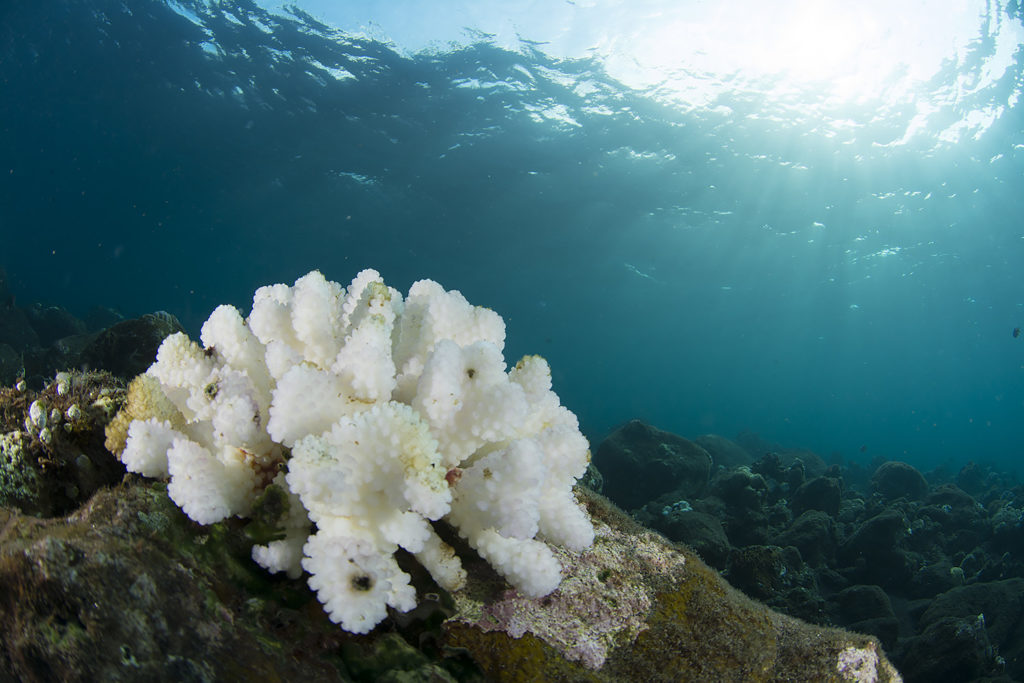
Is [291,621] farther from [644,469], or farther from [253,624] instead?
[644,469]

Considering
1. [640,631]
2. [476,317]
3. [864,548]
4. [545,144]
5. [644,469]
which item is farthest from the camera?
[545,144]

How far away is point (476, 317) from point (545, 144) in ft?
84.1

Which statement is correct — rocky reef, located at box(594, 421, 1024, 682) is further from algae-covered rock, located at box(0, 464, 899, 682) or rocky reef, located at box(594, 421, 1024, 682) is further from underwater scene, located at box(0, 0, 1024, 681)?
algae-covered rock, located at box(0, 464, 899, 682)

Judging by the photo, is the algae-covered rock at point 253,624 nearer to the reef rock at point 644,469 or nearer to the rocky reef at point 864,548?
the rocky reef at point 864,548

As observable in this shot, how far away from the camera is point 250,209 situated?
3847 cm

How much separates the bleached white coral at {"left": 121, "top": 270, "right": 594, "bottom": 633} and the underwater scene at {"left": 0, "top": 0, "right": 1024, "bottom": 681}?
14 millimetres

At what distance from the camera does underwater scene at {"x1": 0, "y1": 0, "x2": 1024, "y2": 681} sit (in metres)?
1.53

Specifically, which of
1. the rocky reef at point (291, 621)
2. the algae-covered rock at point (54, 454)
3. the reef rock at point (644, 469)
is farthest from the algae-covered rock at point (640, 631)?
the reef rock at point (644, 469)

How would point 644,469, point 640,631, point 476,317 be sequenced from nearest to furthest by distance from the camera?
point 640,631 < point 476,317 < point 644,469

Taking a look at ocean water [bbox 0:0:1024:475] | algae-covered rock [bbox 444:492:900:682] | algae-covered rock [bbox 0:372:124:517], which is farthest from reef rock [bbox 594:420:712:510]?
ocean water [bbox 0:0:1024:475]

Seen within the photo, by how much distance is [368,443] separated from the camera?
155cm

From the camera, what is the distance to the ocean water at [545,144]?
755 inches

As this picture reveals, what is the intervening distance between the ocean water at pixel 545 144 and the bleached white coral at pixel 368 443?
19260 mm

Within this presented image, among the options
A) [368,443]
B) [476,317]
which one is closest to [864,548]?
[476,317]
